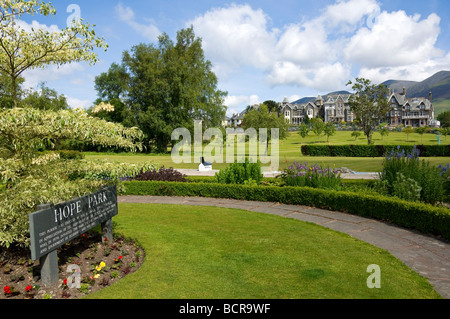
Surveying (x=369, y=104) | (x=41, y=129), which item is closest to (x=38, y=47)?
(x=41, y=129)

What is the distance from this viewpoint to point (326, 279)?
5203mm

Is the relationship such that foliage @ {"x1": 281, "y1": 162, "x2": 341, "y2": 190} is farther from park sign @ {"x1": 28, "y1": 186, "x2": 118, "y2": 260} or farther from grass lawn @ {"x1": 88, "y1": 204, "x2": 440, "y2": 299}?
park sign @ {"x1": 28, "y1": 186, "x2": 118, "y2": 260}

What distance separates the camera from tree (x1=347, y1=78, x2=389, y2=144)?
42666 millimetres

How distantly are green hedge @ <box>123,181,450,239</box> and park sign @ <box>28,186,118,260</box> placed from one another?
6.10 meters

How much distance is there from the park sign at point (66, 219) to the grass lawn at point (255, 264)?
3.28ft

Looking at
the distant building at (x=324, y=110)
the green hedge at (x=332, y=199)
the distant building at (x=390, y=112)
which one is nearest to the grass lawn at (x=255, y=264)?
the green hedge at (x=332, y=199)

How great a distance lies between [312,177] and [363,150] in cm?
2526

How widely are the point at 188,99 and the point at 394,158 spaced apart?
3341cm

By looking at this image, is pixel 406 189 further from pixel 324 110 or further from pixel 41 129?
pixel 324 110

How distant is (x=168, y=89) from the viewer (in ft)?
136

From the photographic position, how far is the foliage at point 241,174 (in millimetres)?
13047

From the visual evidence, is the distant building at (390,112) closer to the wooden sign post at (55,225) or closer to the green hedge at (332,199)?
the green hedge at (332,199)

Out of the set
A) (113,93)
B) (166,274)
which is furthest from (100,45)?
(113,93)

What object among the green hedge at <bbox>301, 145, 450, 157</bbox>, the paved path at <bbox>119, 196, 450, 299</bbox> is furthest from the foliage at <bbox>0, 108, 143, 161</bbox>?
the green hedge at <bbox>301, 145, 450, 157</bbox>
